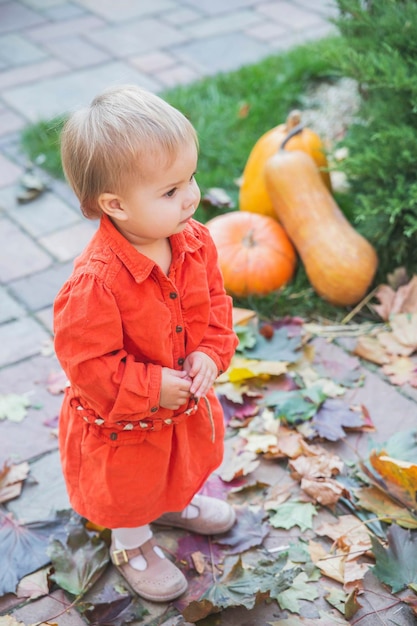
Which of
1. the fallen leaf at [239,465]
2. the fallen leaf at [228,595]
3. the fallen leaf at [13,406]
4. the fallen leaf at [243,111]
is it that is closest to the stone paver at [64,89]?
the fallen leaf at [243,111]

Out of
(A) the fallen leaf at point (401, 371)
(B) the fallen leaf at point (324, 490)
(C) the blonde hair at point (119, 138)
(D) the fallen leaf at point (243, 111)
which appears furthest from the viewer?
(D) the fallen leaf at point (243, 111)

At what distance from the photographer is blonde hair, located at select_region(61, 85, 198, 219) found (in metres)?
1.42

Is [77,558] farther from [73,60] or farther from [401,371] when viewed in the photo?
[73,60]

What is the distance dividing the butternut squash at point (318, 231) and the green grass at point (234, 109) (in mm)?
152

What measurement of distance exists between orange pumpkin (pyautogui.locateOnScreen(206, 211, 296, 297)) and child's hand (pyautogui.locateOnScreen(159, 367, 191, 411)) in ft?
4.45

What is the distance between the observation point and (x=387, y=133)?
111 inches

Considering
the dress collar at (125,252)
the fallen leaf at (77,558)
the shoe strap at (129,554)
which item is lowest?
the fallen leaf at (77,558)

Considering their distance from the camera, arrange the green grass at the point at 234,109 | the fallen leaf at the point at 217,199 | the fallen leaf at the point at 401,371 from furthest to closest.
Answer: the green grass at the point at 234,109 < the fallen leaf at the point at 217,199 < the fallen leaf at the point at 401,371

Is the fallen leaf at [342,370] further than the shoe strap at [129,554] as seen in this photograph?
Yes

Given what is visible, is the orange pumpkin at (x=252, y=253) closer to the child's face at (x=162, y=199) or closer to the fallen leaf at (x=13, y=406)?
the fallen leaf at (x=13, y=406)

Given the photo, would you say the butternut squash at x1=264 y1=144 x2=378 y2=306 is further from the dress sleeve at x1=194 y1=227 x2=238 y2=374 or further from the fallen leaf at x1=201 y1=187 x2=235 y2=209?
the dress sleeve at x1=194 y1=227 x2=238 y2=374

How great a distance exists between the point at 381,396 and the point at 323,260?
646mm

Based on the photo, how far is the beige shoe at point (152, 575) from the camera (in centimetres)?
192

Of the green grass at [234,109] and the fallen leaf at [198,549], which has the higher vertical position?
the green grass at [234,109]
